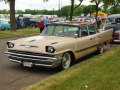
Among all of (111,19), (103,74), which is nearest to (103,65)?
(103,74)

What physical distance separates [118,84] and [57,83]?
1.41m

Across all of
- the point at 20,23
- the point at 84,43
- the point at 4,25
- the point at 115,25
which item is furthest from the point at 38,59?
the point at 20,23

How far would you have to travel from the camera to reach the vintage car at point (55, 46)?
870 cm

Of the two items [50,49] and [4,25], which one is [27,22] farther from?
[50,49]

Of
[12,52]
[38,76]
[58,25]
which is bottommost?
[38,76]

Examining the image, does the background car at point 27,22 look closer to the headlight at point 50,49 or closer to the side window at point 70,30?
the side window at point 70,30

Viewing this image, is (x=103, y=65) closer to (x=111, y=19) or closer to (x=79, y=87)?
(x=79, y=87)

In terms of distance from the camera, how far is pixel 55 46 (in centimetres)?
870

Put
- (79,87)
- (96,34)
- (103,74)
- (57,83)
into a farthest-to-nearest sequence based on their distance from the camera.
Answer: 1. (96,34)
2. (103,74)
3. (57,83)
4. (79,87)

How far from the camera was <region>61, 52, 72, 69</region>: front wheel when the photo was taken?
918 cm

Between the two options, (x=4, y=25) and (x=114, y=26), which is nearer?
(x=114, y=26)

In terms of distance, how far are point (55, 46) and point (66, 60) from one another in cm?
86

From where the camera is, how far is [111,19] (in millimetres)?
18234

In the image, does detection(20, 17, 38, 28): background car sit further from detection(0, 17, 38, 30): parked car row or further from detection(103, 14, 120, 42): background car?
detection(103, 14, 120, 42): background car
